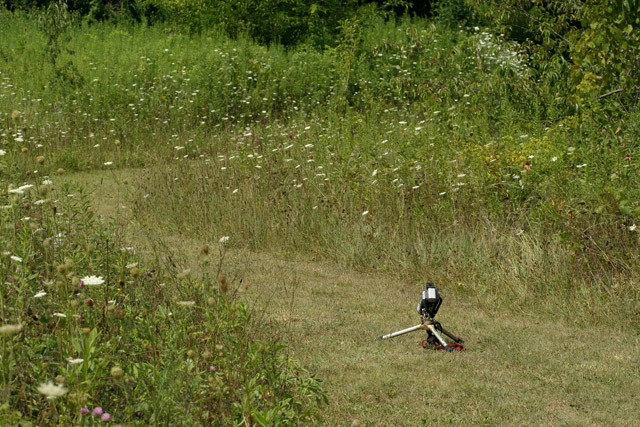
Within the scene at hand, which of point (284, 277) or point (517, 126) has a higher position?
point (517, 126)

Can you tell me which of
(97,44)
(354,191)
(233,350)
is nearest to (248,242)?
(354,191)

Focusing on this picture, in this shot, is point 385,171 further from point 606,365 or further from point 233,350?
point 233,350

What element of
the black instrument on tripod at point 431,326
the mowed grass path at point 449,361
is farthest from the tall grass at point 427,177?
the black instrument on tripod at point 431,326

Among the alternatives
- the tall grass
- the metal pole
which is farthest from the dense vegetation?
the metal pole

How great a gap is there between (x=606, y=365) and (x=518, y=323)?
971 millimetres

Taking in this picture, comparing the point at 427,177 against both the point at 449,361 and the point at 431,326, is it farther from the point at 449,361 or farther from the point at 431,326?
the point at 449,361

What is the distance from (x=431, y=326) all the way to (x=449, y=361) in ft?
0.82

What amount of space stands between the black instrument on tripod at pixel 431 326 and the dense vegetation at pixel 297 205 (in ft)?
3.26

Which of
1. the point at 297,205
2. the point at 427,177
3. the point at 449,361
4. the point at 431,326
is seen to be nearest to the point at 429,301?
the point at 431,326

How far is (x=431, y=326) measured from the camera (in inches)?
198

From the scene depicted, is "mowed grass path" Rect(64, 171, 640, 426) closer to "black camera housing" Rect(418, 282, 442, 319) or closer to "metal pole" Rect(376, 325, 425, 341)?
"metal pole" Rect(376, 325, 425, 341)

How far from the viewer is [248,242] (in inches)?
321

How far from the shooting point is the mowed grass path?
13.8ft

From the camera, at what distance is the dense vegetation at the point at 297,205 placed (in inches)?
133
